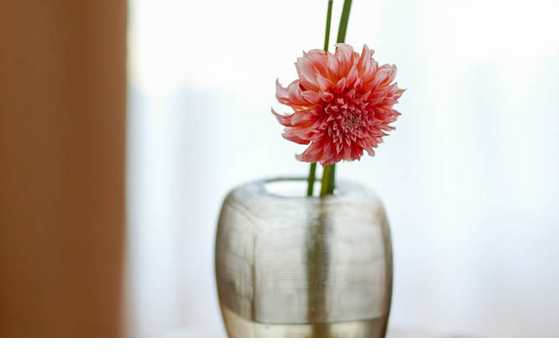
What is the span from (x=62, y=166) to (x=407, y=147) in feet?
2.16

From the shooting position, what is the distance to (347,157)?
0.52 meters

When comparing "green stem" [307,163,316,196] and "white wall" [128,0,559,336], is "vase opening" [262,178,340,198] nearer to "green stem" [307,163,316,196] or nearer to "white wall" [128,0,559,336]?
"green stem" [307,163,316,196]

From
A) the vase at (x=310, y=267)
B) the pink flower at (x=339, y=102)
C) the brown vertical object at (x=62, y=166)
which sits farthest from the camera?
the brown vertical object at (x=62, y=166)

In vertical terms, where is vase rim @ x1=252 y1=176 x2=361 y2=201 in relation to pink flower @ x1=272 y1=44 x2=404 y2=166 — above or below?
below

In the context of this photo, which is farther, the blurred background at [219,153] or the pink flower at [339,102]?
the blurred background at [219,153]

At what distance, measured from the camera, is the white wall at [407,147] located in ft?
4.13

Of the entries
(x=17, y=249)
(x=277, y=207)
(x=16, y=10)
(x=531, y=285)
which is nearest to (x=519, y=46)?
(x=531, y=285)

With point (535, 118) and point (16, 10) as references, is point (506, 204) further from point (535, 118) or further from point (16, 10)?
point (16, 10)

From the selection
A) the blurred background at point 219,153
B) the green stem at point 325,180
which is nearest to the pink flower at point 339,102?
the green stem at point 325,180

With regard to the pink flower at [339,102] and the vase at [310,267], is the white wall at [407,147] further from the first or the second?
the pink flower at [339,102]

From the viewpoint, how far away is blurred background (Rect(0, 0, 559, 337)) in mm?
1255

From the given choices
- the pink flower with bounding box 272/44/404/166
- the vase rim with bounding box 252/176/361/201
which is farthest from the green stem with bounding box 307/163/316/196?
the pink flower with bounding box 272/44/404/166

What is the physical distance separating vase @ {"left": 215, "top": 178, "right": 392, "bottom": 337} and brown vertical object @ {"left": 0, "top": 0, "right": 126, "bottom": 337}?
0.67 meters

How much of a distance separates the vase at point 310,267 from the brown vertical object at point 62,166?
2.20 ft
